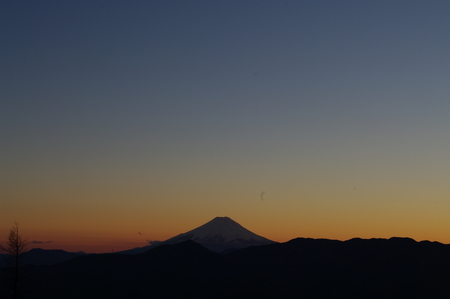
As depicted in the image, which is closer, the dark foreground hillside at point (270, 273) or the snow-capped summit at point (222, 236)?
the dark foreground hillside at point (270, 273)

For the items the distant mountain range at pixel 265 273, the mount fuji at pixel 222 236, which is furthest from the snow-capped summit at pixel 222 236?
the distant mountain range at pixel 265 273

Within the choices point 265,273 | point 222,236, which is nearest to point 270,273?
point 265,273

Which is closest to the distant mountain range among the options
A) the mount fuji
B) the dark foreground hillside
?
the dark foreground hillside

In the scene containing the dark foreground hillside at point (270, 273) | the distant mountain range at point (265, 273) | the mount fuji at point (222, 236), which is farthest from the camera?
the mount fuji at point (222, 236)

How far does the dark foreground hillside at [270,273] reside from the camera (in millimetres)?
74812

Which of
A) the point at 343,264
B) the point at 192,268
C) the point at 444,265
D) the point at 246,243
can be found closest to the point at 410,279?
the point at 444,265

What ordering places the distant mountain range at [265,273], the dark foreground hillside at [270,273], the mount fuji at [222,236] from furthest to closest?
1. the mount fuji at [222,236]
2. the distant mountain range at [265,273]
3. the dark foreground hillside at [270,273]

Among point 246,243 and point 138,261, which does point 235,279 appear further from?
point 246,243

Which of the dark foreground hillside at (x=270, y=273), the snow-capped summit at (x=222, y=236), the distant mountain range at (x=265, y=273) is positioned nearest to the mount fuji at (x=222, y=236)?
the snow-capped summit at (x=222, y=236)

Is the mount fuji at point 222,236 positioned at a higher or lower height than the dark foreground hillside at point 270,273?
higher

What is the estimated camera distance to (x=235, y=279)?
276 feet

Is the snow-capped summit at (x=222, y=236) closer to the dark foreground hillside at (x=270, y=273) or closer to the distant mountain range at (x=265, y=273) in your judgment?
the distant mountain range at (x=265, y=273)

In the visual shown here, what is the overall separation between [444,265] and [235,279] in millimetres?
31928

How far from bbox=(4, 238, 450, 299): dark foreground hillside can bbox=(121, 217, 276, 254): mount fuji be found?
247ft
